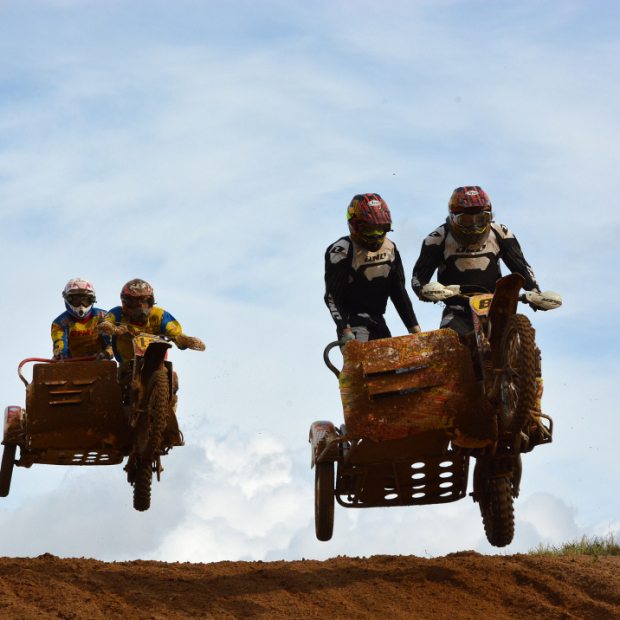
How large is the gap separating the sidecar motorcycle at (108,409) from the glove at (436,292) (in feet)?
13.3

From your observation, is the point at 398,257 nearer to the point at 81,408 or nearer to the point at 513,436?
the point at 513,436

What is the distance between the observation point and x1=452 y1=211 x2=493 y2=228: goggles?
46.1ft

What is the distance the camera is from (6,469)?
17500 millimetres

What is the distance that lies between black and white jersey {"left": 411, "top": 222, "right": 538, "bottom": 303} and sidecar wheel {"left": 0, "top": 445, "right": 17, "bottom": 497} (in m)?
6.38

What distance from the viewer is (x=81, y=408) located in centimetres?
1625

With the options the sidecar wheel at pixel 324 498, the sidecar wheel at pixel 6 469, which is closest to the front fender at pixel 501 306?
the sidecar wheel at pixel 324 498

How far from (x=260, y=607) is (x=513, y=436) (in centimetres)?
281

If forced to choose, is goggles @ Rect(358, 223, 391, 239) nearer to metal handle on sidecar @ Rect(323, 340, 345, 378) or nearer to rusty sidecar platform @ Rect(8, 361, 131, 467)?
metal handle on sidecar @ Rect(323, 340, 345, 378)

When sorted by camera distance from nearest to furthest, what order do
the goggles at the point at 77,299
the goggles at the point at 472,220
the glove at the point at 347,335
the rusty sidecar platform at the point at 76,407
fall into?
the glove at the point at 347,335
the goggles at the point at 472,220
the rusty sidecar platform at the point at 76,407
the goggles at the point at 77,299

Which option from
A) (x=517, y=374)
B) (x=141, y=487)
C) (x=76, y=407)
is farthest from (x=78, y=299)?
(x=517, y=374)

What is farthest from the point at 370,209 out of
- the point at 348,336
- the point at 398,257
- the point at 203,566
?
the point at 203,566

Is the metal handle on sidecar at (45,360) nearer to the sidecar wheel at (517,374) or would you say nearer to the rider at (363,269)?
the rider at (363,269)

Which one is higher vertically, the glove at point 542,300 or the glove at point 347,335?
the glove at point 542,300

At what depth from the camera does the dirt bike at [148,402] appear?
1581 centimetres
